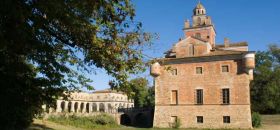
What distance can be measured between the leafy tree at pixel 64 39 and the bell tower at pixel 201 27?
141ft

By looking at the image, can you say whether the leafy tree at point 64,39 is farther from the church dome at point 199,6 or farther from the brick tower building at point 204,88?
the church dome at point 199,6

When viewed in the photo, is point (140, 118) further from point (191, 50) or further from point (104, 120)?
point (191, 50)

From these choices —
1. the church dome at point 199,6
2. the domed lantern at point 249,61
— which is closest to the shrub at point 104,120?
the domed lantern at point 249,61

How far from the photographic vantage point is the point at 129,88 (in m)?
8.58

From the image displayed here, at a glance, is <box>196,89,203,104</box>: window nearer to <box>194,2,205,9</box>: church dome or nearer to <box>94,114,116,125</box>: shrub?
<box>94,114,116,125</box>: shrub

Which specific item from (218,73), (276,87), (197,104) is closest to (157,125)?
(197,104)

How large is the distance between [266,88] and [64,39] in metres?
46.2

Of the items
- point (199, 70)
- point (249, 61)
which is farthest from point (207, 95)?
point (249, 61)

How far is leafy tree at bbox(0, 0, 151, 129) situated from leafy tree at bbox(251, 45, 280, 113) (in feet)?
144

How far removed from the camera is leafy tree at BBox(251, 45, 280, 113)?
48.7m

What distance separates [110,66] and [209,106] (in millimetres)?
28918

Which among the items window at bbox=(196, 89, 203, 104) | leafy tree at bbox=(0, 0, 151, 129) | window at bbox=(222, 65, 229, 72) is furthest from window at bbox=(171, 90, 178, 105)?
leafy tree at bbox=(0, 0, 151, 129)

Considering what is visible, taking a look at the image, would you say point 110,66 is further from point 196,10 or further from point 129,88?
point 196,10

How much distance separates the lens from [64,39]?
28.7ft
